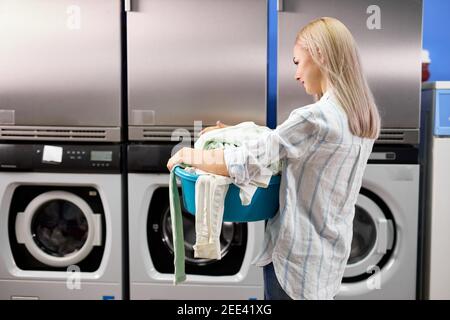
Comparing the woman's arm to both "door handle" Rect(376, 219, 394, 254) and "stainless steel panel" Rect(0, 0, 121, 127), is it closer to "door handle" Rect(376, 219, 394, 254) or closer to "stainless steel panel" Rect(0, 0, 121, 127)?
"stainless steel panel" Rect(0, 0, 121, 127)

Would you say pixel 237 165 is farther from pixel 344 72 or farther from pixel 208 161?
pixel 344 72

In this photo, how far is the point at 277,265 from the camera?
3.87ft

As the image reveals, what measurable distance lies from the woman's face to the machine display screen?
1.12 meters

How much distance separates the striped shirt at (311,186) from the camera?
1070mm

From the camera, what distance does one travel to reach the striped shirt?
3.51 feet

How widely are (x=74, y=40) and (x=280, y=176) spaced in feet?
4.33

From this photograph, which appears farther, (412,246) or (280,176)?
(412,246)

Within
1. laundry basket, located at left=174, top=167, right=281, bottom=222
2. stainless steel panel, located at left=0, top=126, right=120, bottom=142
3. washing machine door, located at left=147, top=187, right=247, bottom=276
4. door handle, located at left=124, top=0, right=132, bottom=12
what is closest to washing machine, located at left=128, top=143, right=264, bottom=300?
washing machine door, located at left=147, top=187, right=247, bottom=276

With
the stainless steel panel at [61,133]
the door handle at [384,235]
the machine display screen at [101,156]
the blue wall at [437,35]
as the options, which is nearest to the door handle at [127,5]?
the stainless steel panel at [61,133]

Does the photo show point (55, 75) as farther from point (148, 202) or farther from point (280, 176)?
point (280, 176)

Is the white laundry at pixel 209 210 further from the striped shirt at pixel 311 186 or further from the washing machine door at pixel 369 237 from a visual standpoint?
the washing machine door at pixel 369 237

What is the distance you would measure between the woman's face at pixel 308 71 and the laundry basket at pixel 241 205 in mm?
265
